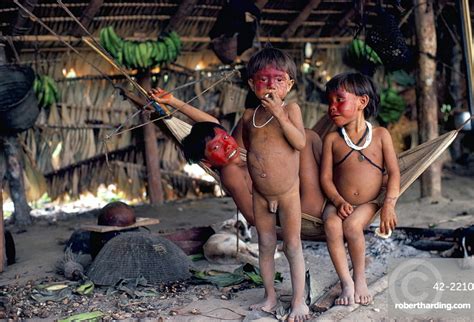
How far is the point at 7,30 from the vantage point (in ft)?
19.1

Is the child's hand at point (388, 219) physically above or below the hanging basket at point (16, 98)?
below

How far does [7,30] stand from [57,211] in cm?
214

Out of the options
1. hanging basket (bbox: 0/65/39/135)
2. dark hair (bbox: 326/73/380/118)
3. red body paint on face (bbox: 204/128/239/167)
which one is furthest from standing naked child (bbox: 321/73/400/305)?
hanging basket (bbox: 0/65/39/135)

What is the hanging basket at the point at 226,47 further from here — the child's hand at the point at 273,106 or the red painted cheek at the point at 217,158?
the child's hand at the point at 273,106

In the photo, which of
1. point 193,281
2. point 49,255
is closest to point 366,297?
point 193,281

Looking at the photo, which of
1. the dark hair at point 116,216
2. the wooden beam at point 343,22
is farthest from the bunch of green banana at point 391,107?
the dark hair at point 116,216

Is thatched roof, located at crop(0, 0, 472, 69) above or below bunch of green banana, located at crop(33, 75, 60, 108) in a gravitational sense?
above

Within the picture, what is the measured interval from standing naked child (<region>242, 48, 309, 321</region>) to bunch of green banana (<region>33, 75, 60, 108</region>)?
3.92 m

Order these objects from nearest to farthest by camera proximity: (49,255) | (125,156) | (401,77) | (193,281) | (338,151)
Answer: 1. (338,151)
2. (193,281)
3. (49,255)
4. (125,156)
5. (401,77)

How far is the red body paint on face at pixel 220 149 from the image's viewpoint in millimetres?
3453

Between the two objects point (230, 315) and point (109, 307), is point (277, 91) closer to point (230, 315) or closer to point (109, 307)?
point (230, 315)

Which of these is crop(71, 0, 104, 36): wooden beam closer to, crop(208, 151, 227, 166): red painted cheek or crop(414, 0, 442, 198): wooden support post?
crop(208, 151, 227, 166): red painted cheek

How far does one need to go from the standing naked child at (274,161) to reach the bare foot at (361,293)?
0.31 m

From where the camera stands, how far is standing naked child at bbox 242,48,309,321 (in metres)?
2.99
